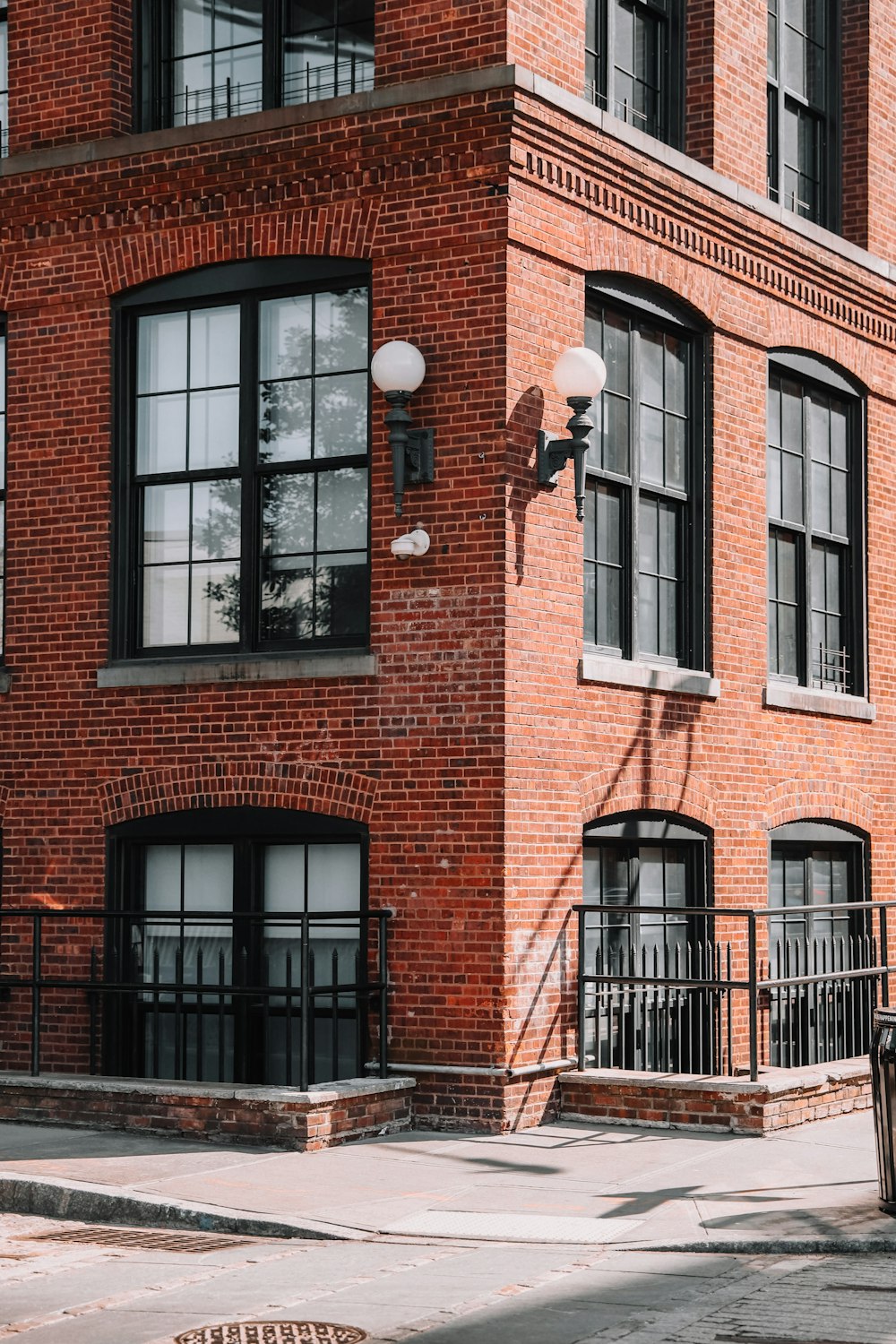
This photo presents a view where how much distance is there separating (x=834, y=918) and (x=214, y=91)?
864cm

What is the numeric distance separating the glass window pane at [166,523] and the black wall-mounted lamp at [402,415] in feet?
6.47

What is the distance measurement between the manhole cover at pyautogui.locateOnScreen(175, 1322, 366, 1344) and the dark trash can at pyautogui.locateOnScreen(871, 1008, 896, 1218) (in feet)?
10.8

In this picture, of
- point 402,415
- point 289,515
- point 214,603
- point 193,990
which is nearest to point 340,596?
point 289,515

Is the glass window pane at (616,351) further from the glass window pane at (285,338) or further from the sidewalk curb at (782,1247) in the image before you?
the sidewalk curb at (782,1247)

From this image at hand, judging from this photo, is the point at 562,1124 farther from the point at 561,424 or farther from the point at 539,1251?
the point at 561,424

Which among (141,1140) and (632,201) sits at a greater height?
(632,201)

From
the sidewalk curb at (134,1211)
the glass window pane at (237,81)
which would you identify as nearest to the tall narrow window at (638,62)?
the glass window pane at (237,81)

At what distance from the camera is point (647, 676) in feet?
45.3

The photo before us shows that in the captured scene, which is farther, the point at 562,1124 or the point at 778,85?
the point at 778,85

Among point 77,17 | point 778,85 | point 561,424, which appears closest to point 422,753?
point 561,424

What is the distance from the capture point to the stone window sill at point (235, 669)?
1295cm

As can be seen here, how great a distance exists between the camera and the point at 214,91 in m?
14.2

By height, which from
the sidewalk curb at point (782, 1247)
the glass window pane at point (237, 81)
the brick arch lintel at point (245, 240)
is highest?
the glass window pane at point (237, 81)

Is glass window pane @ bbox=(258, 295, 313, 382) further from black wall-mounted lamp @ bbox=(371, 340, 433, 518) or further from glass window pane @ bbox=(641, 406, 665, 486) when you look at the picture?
glass window pane @ bbox=(641, 406, 665, 486)
